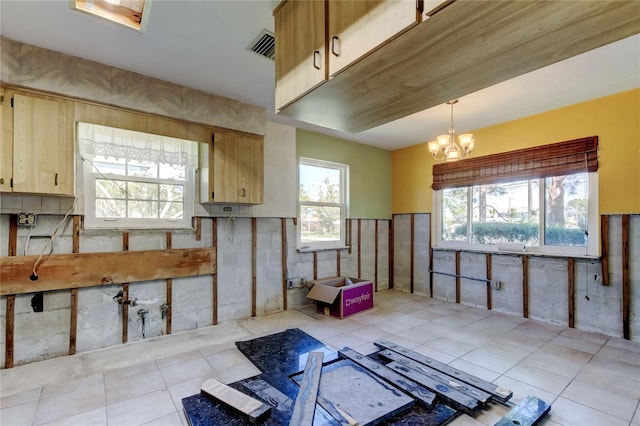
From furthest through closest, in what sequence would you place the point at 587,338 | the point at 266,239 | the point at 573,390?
the point at 266,239 < the point at 587,338 < the point at 573,390

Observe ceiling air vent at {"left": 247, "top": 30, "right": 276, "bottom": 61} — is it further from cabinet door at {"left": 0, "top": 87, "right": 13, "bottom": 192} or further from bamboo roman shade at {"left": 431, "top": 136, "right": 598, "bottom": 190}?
bamboo roman shade at {"left": 431, "top": 136, "right": 598, "bottom": 190}

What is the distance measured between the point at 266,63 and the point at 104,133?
1793mm

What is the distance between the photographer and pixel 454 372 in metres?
2.43

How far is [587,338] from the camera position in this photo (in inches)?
129

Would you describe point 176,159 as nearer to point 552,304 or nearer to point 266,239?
point 266,239

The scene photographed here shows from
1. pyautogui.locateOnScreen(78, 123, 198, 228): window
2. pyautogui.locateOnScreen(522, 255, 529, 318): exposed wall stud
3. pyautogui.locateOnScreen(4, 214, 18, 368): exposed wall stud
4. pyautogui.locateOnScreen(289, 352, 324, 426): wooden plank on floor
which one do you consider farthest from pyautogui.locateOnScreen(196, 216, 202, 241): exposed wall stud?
pyautogui.locateOnScreen(522, 255, 529, 318): exposed wall stud

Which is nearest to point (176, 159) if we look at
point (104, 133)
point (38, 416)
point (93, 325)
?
point (104, 133)

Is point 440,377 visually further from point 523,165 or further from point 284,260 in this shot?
point 523,165

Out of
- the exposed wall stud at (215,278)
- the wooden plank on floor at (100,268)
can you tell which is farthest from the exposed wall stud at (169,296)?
Answer: the exposed wall stud at (215,278)

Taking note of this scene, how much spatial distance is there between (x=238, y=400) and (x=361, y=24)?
2298mm

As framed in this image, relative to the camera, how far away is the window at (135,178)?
2.93 metres

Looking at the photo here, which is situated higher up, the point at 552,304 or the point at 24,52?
the point at 24,52

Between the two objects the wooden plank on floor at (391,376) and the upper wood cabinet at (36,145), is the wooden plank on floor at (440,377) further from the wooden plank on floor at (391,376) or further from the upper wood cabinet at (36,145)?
the upper wood cabinet at (36,145)

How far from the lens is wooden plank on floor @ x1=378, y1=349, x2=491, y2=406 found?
2.08 meters
